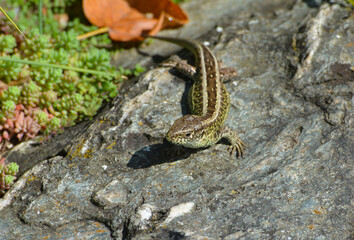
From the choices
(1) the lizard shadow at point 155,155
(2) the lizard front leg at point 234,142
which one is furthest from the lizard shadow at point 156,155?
(2) the lizard front leg at point 234,142

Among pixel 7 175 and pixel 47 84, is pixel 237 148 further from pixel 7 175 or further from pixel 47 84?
pixel 47 84

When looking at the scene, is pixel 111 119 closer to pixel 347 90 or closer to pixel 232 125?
pixel 232 125

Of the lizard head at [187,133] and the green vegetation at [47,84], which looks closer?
the lizard head at [187,133]

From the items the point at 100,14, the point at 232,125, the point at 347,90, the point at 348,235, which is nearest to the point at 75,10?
the point at 100,14

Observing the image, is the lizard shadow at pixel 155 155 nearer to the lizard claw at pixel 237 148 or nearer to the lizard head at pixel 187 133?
the lizard head at pixel 187 133

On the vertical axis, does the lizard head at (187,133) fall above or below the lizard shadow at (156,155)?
above

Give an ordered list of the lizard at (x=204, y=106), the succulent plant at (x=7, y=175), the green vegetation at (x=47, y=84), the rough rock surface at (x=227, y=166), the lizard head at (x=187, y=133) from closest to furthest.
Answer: the rough rock surface at (x=227, y=166) → the lizard head at (x=187, y=133) → the lizard at (x=204, y=106) → the succulent plant at (x=7, y=175) → the green vegetation at (x=47, y=84)

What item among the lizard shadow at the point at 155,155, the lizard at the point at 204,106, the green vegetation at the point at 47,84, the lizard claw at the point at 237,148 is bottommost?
the lizard claw at the point at 237,148

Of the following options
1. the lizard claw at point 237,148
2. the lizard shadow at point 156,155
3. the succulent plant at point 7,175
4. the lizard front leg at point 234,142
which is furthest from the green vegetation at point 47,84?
the lizard claw at point 237,148

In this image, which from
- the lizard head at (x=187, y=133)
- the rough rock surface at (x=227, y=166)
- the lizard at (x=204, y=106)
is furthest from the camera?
the lizard at (x=204, y=106)

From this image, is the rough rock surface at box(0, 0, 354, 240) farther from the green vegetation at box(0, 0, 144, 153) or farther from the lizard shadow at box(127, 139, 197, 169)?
the green vegetation at box(0, 0, 144, 153)
